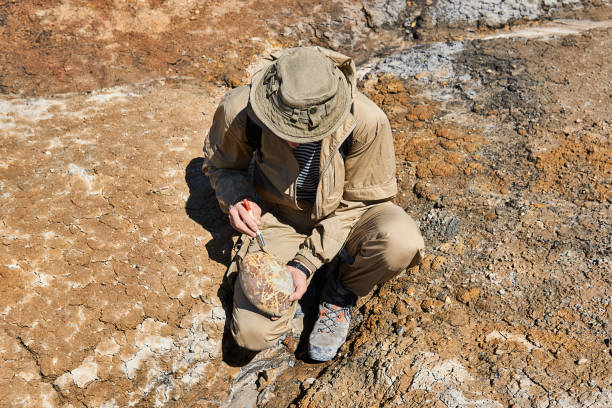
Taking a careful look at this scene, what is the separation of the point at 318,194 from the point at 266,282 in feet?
1.55

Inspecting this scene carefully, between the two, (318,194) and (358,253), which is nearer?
(318,194)

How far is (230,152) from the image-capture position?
2.49 metres

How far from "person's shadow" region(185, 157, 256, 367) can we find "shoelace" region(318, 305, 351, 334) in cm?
41

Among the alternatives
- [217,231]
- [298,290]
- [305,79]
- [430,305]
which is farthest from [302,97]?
[430,305]

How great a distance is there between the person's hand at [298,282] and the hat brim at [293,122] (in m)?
0.71

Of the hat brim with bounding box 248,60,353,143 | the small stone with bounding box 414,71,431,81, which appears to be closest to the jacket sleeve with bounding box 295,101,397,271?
the hat brim with bounding box 248,60,353,143

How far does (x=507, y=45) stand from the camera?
4.11 m

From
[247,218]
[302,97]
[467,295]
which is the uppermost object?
[302,97]

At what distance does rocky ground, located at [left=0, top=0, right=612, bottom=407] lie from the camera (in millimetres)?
2264

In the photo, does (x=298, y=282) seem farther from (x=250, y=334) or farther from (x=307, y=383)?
(x=307, y=383)

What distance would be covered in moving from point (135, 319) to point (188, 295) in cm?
28

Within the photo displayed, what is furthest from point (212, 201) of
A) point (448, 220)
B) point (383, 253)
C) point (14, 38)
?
point (14, 38)

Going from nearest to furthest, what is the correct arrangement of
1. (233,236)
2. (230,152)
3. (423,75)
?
(230,152), (233,236), (423,75)

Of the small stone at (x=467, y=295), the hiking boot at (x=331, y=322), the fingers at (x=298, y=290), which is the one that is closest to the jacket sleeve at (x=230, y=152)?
the fingers at (x=298, y=290)
